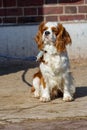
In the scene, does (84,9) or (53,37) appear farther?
(84,9)

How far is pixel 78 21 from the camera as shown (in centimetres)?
1216

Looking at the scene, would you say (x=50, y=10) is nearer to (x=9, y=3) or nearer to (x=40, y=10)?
(x=40, y=10)

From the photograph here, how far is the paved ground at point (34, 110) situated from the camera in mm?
7473

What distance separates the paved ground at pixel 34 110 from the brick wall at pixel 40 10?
1882 mm

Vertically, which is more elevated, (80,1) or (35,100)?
(80,1)

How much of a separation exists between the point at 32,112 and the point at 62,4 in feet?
15.0

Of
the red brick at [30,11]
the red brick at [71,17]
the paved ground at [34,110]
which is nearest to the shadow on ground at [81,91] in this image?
the paved ground at [34,110]

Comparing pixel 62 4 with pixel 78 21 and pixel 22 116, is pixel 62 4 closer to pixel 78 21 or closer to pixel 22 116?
pixel 78 21

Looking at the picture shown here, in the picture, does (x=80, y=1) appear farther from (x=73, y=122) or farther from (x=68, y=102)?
(x=73, y=122)

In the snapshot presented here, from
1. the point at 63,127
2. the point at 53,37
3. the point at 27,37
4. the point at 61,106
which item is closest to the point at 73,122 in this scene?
the point at 63,127

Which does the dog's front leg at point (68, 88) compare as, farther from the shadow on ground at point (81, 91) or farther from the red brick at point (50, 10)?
the red brick at point (50, 10)

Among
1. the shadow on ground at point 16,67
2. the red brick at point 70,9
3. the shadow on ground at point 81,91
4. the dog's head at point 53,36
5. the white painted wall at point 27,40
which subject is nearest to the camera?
the dog's head at point 53,36

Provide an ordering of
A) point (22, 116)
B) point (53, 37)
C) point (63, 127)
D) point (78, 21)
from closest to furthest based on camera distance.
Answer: point (63, 127)
point (22, 116)
point (53, 37)
point (78, 21)

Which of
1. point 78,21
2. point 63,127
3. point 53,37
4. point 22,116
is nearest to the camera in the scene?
point 63,127
